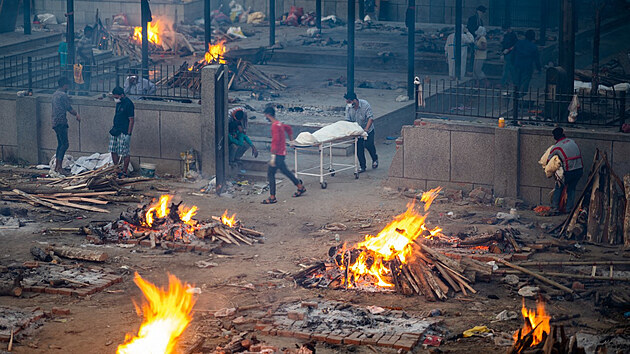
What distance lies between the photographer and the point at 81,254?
41.2ft

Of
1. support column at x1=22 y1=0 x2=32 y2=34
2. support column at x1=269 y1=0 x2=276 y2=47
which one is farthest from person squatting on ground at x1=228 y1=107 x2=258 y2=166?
support column at x1=269 y1=0 x2=276 y2=47

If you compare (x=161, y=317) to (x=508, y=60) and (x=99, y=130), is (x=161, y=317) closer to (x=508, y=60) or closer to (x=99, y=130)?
(x=99, y=130)

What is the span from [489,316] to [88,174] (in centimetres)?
916

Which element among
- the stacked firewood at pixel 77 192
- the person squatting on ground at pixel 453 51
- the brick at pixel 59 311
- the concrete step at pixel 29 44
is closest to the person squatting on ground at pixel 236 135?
the stacked firewood at pixel 77 192

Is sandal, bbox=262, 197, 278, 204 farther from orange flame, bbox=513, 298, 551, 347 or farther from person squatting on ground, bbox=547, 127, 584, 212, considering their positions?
orange flame, bbox=513, 298, 551, 347

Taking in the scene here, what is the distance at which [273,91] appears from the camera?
80.7 ft

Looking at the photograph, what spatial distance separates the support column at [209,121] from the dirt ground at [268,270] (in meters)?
0.60

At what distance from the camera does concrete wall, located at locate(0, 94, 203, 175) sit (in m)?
17.9

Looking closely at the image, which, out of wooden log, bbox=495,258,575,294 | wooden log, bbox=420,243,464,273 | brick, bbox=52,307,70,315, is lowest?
brick, bbox=52,307,70,315

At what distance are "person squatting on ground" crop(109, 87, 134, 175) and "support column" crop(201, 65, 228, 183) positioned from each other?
142 cm

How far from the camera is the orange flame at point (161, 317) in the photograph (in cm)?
909

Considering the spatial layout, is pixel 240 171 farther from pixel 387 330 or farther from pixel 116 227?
pixel 387 330

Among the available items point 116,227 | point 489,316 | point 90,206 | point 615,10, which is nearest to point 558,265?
point 489,316

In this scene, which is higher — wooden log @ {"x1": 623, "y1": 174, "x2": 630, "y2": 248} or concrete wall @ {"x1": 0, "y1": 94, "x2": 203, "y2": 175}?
concrete wall @ {"x1": 0, "y1": 94, "x2": 203, "y2": 175}
